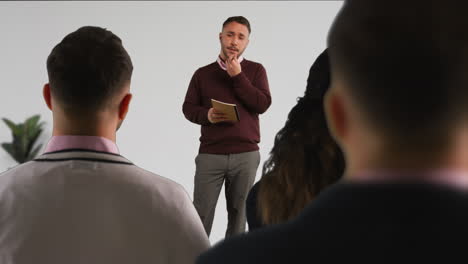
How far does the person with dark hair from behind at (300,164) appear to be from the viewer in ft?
4.92

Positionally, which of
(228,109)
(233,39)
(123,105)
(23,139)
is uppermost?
(233,39)

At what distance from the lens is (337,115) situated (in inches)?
27.1

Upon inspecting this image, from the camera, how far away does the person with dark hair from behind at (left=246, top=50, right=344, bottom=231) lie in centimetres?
150

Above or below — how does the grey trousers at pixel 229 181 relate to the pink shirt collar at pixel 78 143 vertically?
below

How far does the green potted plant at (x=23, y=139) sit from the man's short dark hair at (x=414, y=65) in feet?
26.8

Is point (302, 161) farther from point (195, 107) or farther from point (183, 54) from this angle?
point (183, 54)

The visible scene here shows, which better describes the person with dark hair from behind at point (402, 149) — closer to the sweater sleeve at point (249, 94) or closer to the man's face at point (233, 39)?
the sweater sleeve at point (249, 94)

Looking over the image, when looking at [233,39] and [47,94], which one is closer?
[47,94]

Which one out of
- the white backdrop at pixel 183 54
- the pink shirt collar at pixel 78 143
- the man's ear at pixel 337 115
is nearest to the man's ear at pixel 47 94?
the pink shirt collar at pixel 78 143

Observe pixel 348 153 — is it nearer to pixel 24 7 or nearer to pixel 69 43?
pixel 69 43

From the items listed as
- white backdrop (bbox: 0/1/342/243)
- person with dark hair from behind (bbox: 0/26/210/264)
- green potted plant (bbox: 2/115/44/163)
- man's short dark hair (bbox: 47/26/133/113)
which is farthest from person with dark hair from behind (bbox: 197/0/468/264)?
green potted plant (bbox: 2/115/44/163)

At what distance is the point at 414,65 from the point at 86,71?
915mm

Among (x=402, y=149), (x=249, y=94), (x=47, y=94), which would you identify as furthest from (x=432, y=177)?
(x=249, y=94)

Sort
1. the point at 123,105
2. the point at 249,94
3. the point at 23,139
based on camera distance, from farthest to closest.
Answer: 1. the point at 23,139
2. the point at 249,94
3. the point at 123,105
